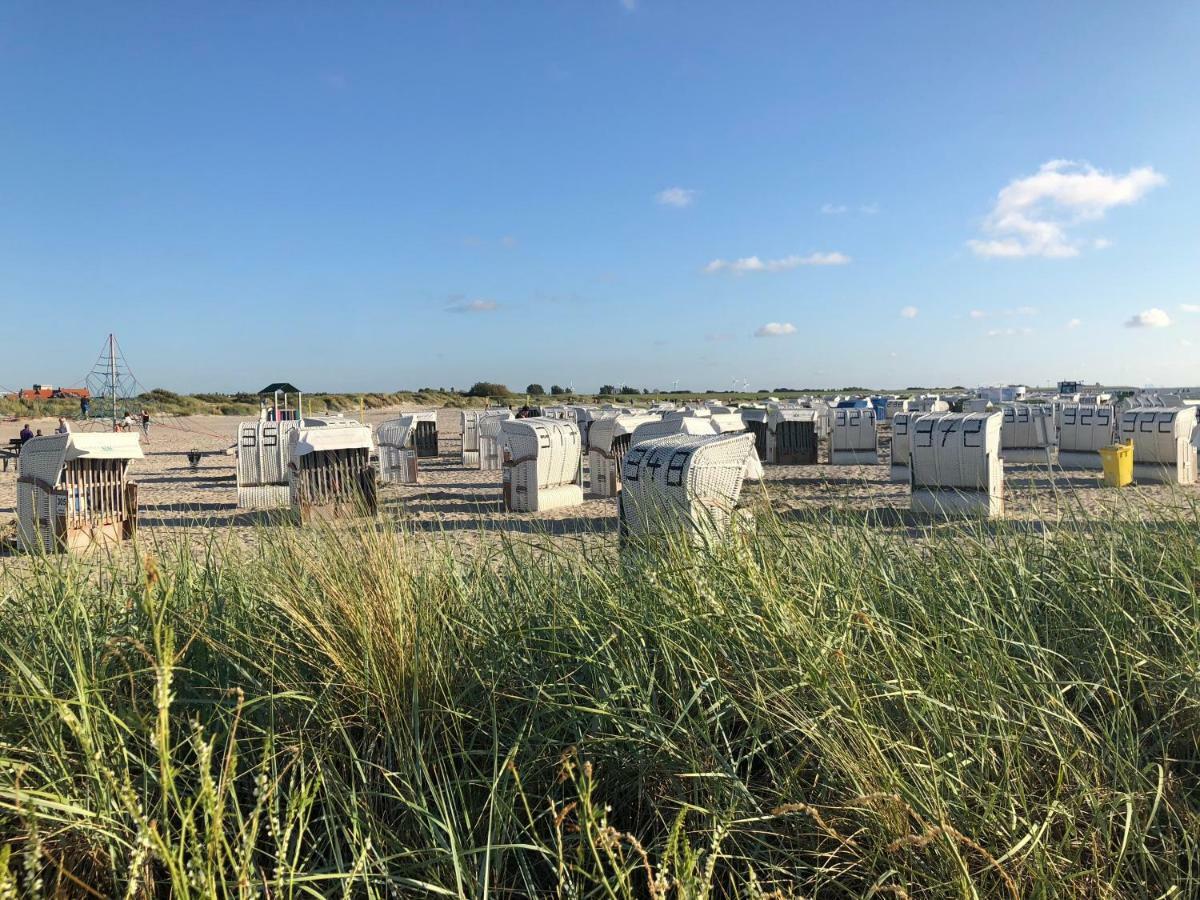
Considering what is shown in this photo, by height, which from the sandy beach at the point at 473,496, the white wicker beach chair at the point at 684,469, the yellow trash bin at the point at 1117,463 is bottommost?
the sandy beach at the point at 473,496

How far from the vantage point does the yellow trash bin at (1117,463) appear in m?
16.8

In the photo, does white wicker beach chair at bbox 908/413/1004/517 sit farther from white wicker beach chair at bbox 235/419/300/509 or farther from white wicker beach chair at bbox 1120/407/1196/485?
white wicker beach chair at bbox 235/419/300/509

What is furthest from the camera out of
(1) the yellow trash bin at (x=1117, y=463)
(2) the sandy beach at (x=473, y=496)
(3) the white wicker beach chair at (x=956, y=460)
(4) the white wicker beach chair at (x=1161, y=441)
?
(4) the white wicker beach chair at (x=1161, y=441)

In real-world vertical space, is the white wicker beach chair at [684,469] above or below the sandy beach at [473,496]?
above

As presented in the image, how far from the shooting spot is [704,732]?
239 cm

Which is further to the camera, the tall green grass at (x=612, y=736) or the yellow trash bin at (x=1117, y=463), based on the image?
the yellow trash bin at (x=1117, y=463)

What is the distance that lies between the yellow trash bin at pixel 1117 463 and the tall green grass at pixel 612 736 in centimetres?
1536

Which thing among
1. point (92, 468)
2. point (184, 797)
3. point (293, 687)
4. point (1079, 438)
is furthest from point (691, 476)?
Answer: point (1079, 438)

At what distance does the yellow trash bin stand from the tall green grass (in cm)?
1536

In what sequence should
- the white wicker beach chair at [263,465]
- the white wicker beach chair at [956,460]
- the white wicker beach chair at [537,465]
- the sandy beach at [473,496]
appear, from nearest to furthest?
the sandy beach at [473,496]
the white wicker beach chair at [956,460]
the white wicker beach chair at [537,465]
the white wicker beach chair at [263,465]

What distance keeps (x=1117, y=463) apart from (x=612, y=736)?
18.0m

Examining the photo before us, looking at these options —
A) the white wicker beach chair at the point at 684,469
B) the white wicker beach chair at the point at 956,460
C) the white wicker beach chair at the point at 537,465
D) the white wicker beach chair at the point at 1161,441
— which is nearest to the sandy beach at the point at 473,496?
the white wicker beach chair at the point at 537,465

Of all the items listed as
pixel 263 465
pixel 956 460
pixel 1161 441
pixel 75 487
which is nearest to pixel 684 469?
pixel 956 460

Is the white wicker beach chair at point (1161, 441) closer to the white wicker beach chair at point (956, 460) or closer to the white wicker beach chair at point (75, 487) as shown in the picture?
the white wicker beach chair at point (956, 460)
